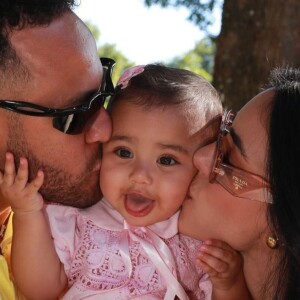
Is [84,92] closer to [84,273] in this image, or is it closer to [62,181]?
[62,181]

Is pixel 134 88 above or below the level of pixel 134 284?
above

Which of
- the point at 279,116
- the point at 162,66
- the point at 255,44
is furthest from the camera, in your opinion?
the point at 255,44

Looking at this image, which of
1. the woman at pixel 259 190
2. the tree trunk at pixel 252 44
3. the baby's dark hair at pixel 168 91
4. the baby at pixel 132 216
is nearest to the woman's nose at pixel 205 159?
the woman at pixel 259 190

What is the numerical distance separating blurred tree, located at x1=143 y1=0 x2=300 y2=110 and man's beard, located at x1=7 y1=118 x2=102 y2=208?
290 centimetres

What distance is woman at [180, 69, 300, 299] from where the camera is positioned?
9.69 ft

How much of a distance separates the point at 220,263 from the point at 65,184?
88 cm

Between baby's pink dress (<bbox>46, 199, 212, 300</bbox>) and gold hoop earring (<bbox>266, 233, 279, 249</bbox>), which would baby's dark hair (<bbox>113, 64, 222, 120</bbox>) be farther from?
gold hoop earring (<bbox>266, 233, 279, 249</bbox>)

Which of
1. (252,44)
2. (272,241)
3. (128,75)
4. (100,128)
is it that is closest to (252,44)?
(252,44)

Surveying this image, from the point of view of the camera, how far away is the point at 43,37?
11.3ft

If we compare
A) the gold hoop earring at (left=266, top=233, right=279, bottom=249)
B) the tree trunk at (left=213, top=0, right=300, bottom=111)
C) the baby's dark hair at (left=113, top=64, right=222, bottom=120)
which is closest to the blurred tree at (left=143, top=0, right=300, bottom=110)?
the tree trunk at (left=213, top=0, right=300, bottom=111)

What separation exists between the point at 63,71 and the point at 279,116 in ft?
3.62

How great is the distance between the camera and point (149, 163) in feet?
11.2

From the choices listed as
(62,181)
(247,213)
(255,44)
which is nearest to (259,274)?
(247,213)

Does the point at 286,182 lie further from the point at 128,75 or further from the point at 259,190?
the point at 128,75
